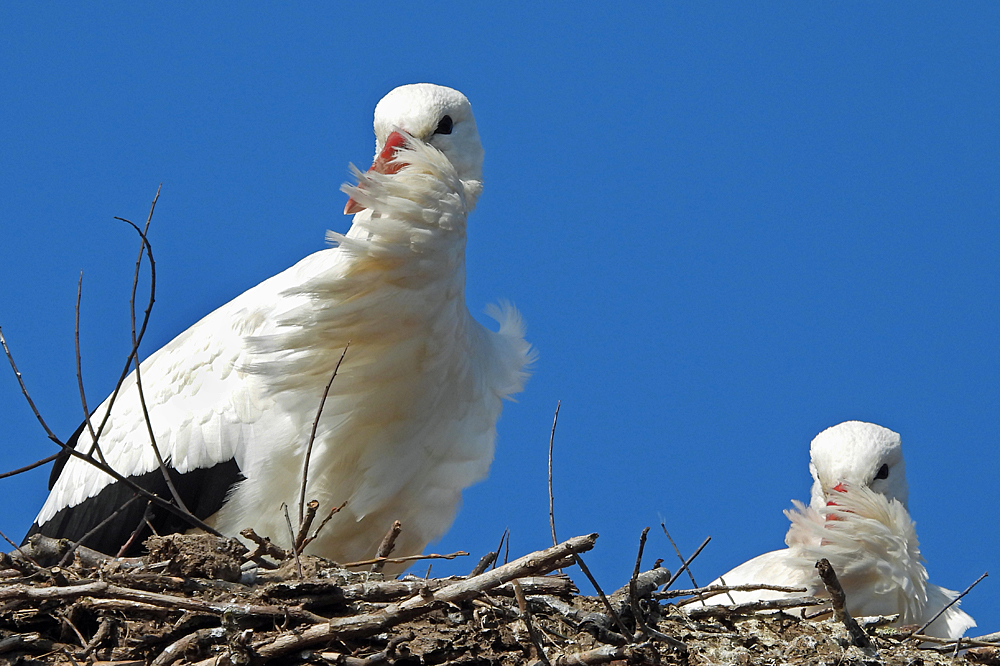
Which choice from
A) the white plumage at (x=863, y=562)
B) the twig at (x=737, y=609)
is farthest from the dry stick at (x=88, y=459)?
the white plumage at (x=863, y=562)

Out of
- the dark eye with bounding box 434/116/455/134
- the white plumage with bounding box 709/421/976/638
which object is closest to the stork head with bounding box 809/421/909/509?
the white plumage with bounding box 709/421/976/638

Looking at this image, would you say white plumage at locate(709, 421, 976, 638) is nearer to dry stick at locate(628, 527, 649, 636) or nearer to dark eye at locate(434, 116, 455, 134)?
dry stick at locate(628, 527, 649, 636)

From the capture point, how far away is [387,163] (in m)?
4.31

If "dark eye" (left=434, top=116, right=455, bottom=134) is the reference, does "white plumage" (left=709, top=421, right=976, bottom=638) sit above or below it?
below

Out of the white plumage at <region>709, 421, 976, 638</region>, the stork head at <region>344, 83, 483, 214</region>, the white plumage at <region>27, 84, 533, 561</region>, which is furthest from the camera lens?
the stork head at <region>344, 83, 483, 214</region>

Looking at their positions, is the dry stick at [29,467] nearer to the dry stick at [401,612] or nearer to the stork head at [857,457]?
the dry stick at [401,612]

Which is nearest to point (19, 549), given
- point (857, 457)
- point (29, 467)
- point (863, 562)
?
point (29, 467)

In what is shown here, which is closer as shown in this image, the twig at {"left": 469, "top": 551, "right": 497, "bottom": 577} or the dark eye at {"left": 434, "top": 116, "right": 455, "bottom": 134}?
the twig at {"left": 469, "top": 551, "right": 497, "bottom": 577}

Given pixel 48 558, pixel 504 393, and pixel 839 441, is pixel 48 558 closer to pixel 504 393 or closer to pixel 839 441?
pixel 504 393

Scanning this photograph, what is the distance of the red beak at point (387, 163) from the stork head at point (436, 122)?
0.28ft

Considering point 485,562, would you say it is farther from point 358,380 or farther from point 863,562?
point 863,562

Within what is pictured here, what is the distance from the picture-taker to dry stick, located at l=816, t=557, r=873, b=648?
296 centimetres

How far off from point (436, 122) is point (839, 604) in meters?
2.50

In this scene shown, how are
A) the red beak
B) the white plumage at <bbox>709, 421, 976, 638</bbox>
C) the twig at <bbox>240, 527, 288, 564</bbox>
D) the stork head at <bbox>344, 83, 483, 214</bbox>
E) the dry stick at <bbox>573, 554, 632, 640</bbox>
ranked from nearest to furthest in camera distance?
the dry stick at <bbox>573, 554, 632, 640</bbox> < the twig at <bbox>240, 527, 288, 564</bbox> < the red beak < the white plumage at <bbox>709, 421, 976, 638</bbox> < the stork head at <bbox>344, 83, 483, 214</bbox>
